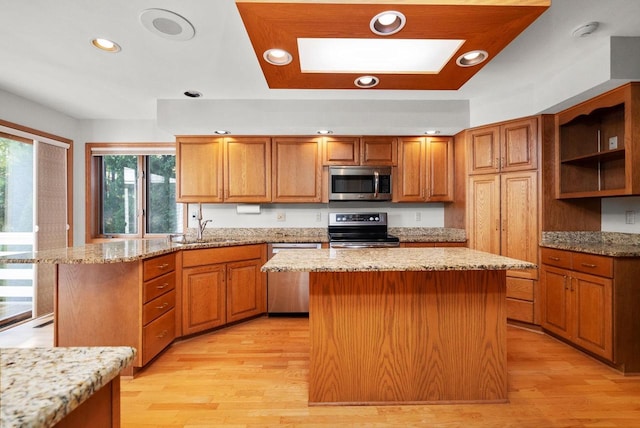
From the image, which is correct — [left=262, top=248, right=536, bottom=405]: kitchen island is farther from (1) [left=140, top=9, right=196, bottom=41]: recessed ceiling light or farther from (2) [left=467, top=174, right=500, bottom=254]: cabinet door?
(1) [left=140, top=9, right=196, bottom=41]: recessed ceiling light

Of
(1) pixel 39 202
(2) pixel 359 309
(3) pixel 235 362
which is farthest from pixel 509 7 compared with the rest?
(1) pixel 39 202

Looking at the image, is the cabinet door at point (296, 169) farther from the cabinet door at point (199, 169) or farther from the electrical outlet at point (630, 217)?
the electrical outlet at point (630, 217)

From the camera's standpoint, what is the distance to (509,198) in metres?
3.04

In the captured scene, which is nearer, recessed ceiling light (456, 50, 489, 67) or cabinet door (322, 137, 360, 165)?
recessed ceiling light (456, 50, 489, 67)

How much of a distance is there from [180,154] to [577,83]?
12.9 ft

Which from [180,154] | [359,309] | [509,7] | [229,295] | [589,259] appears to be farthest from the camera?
[180,154]

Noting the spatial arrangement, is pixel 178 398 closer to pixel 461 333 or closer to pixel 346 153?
pixel 461 333

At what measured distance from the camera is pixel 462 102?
326cm

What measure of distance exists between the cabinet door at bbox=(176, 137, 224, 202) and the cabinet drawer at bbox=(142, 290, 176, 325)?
129cm

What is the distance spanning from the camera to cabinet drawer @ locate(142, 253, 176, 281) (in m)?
2.18

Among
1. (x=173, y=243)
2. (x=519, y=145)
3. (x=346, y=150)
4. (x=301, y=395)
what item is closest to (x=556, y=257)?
(x=519, y=145)

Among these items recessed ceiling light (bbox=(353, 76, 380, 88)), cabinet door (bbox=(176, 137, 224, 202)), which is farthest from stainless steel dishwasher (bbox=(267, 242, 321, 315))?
recessed ceiling light (bbox=(353, 76, 380, 88))

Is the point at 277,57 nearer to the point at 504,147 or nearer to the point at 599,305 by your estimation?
the point at 504,147

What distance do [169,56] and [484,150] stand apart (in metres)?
3.11
